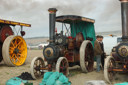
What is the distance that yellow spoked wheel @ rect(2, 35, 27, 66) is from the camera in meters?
6.72

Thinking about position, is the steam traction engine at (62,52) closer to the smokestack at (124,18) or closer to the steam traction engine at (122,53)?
the steam traction engine at (122,53)

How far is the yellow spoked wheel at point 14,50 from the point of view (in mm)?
6719

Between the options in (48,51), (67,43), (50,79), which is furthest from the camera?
(67,43)

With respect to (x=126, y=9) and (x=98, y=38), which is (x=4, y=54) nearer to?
(x=98, y=38)

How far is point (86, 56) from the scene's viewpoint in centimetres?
568

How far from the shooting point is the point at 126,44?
4055mm

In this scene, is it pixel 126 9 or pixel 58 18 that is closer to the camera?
pixel 126 9

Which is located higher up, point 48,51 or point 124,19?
point 124,19

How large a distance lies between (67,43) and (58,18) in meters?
0.90

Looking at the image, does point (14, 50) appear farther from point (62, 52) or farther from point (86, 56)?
point (86, 56)

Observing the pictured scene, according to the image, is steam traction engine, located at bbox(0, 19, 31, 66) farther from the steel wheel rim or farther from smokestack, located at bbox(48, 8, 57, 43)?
smokestack, located at bbox(48, 8, 57, 43)

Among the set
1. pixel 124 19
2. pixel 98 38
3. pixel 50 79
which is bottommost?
pixel 50 79

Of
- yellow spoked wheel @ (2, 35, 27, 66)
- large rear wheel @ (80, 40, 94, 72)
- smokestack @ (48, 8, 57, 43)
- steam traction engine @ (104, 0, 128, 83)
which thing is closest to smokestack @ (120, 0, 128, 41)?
steam traction engine @ (104, 0, 128, 83)

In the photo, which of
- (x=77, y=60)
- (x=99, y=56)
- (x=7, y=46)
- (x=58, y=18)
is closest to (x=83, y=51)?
(x=77, y=60)
